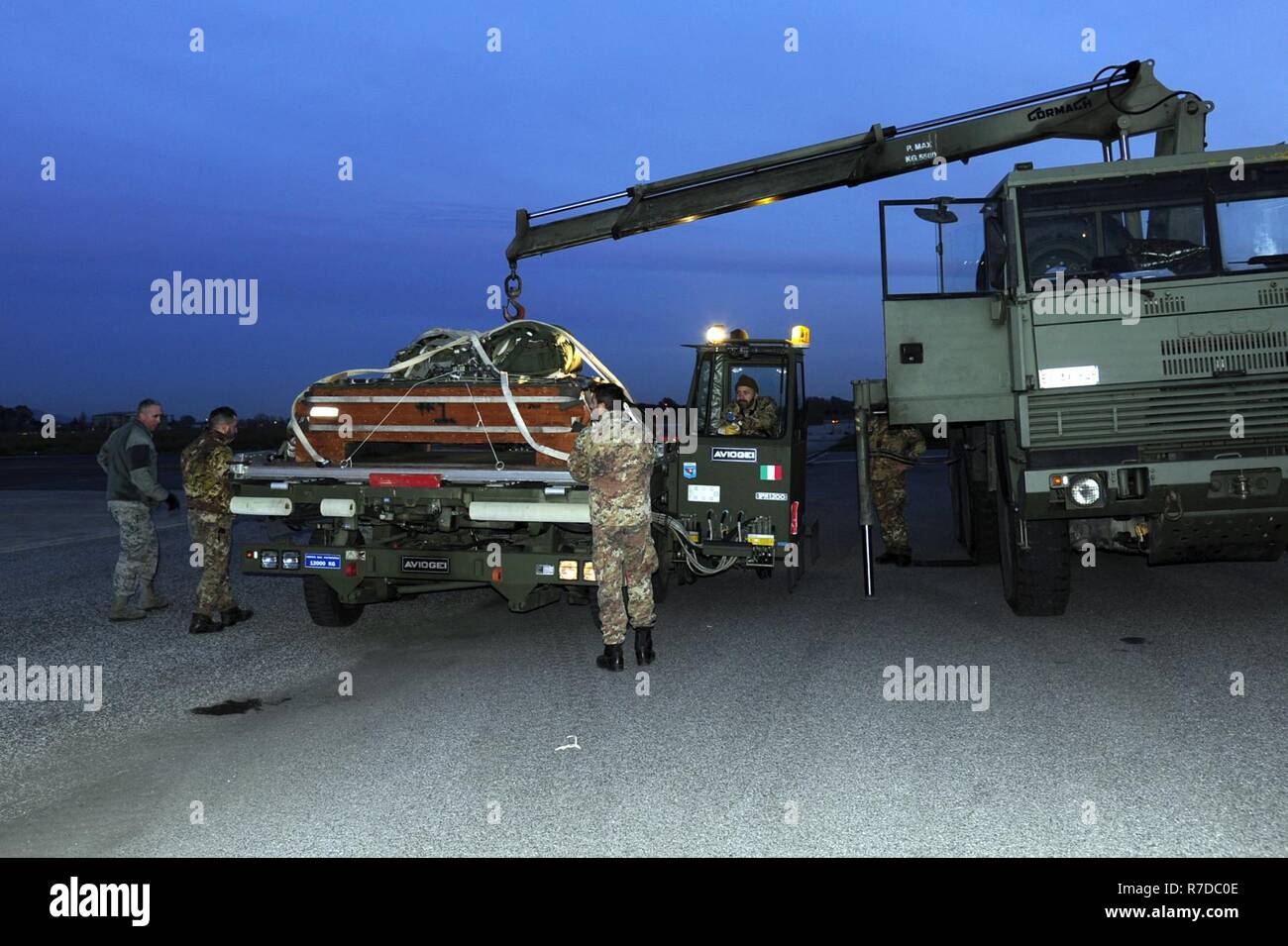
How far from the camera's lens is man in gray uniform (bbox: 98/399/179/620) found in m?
8.88

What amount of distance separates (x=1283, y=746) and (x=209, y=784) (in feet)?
16.2

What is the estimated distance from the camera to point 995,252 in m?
8.40

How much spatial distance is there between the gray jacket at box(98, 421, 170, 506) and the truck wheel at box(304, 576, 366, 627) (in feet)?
4.96

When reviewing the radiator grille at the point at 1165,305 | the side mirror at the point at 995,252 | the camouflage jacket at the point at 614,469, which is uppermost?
the side mirror at the point at 995,252

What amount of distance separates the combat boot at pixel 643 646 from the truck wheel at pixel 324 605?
2533mm

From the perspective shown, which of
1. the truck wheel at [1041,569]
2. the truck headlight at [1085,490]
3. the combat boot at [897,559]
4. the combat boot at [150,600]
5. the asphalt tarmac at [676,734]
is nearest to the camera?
the asphalt tarmac at [676,734]

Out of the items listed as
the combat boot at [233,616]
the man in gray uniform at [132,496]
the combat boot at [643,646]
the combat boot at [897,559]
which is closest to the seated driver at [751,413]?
the combat boot at [643,646]

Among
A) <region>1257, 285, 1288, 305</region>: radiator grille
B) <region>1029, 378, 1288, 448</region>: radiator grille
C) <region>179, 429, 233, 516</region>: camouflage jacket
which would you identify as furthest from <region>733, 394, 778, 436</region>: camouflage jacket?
<region>179, 429, 233, 516</region>: camouflage jacket

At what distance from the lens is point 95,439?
62.4 meters

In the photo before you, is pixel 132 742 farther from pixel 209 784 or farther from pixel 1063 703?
pixel 1063 703

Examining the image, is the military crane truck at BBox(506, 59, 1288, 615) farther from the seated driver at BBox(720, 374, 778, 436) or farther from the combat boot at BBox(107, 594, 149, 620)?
the combat boot at BBox(107, 594, 149, 620)

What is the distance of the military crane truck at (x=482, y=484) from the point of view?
747 centimetres

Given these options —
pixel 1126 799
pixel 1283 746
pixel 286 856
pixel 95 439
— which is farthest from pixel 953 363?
pixel 95 439

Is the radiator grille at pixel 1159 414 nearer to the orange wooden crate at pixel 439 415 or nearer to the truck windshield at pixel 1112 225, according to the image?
the truck windshield at pixel 1112 225
